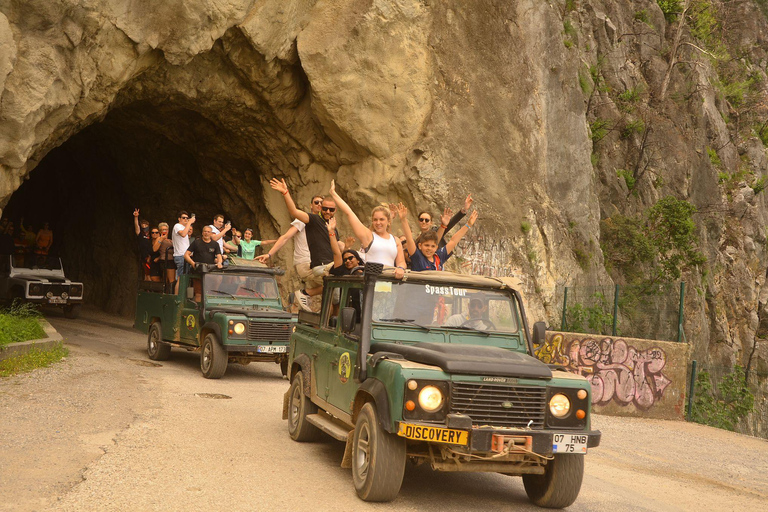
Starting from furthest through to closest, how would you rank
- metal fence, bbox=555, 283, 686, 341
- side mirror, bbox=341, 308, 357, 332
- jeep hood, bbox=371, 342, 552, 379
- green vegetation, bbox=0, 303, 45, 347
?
metal fence, bbox=555, 283, 686, 341
green vegetation, bbox=0, 303, 45, 347
side mirror, bbox=341, 308, 357, 332
jeep hood, bbox=371, 342, 552, 379

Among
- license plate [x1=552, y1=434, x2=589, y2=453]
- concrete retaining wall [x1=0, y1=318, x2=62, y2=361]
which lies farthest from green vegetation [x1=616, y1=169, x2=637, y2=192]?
license plate [x1=552, y1=434, x2=589, y2=453]

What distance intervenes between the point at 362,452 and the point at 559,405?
1.67 m

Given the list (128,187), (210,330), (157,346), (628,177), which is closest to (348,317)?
(210,330)

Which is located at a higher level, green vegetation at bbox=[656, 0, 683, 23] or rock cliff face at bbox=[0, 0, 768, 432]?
green vegetation at bbox=[656, 0, 683, 23]

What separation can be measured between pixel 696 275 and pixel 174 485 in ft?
84.0

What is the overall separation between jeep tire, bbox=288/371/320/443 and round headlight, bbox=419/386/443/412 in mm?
2561

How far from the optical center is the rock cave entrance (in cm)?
2234

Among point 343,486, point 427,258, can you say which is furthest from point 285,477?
point 427,258

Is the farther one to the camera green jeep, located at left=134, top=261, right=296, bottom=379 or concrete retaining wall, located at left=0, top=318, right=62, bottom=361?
green jeep, located at left=134, top=261, right=296, bottom=379

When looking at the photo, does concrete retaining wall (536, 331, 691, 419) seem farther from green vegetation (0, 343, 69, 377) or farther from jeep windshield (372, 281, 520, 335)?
green vegetation (0, 343, 69, 377)

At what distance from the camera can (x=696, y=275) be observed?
28.1m

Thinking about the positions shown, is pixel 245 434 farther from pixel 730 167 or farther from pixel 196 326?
pixel 730 167

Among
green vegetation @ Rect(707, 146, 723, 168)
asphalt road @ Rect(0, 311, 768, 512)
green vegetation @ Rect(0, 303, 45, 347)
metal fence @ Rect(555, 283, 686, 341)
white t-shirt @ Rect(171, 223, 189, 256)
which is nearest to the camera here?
asphalt road @ Rect(0, 311, 768, 512)

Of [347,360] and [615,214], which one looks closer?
[347,360]
